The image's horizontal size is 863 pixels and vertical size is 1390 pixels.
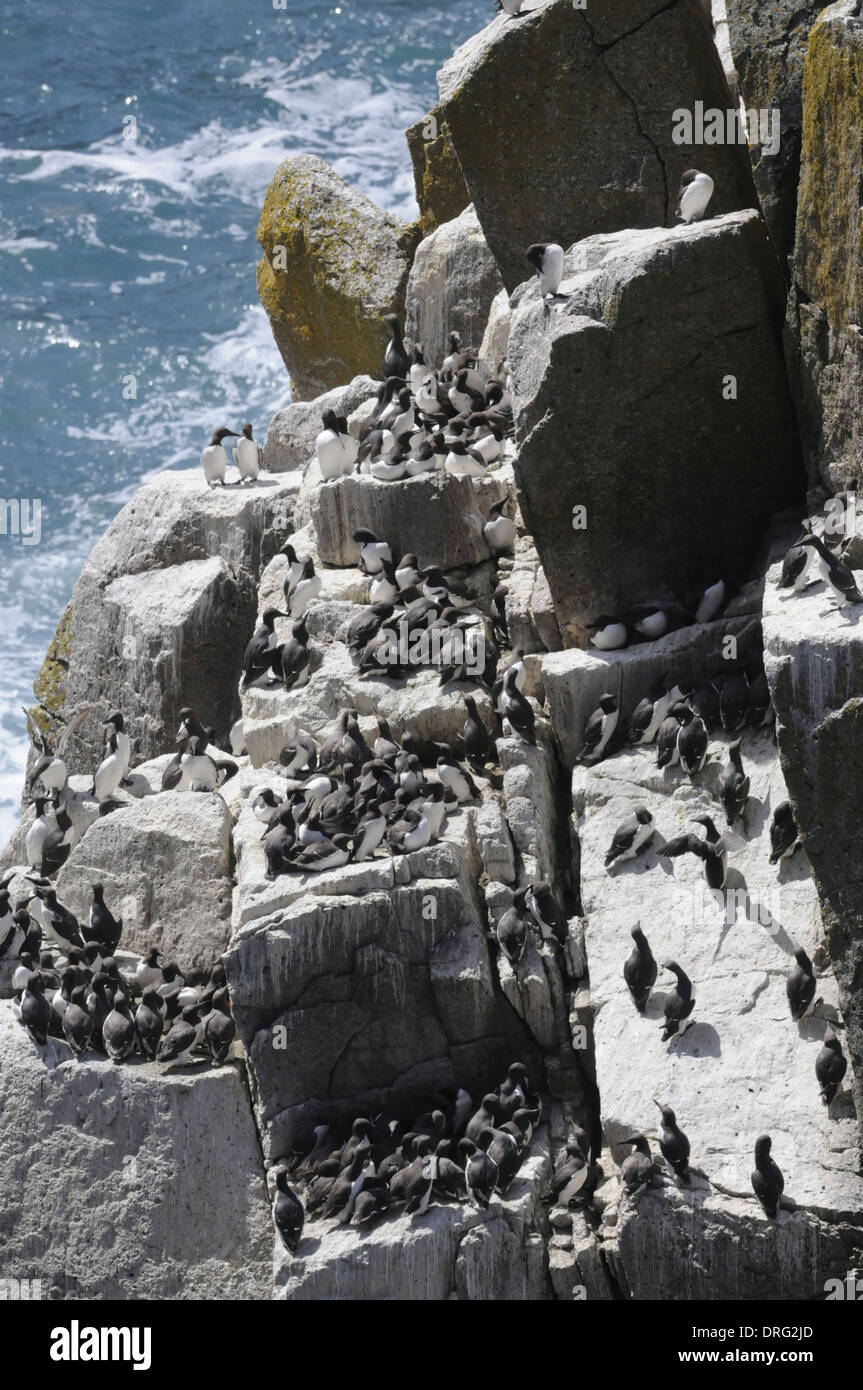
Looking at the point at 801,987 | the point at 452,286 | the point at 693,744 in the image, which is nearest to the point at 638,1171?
the point at 801,987

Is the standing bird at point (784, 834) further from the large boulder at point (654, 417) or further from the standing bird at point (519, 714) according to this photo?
the large boulder at point (654, 417)

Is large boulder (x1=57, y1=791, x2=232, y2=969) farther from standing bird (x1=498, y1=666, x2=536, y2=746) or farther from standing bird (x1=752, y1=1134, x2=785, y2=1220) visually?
standing bird (x1=752, y1=1134, x2=785, y2=1220)

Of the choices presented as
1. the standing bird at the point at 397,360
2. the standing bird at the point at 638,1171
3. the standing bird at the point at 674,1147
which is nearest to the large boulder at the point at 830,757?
the standing bird at the point at 674,1147

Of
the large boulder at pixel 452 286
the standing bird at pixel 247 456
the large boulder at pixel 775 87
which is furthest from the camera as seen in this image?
the large boulder at pixel 452 286

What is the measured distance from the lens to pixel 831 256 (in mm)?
11227

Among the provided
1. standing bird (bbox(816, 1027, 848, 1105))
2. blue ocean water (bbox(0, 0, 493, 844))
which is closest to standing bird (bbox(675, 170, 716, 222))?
standing bird (bbox(816, 1027, 848, 1105))

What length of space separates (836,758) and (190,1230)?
550 cm

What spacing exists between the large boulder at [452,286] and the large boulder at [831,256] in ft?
22.6

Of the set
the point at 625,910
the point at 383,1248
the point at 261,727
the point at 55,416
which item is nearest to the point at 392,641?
the point at 261,727

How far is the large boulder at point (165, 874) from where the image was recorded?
41.5 feet

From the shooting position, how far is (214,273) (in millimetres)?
34250
